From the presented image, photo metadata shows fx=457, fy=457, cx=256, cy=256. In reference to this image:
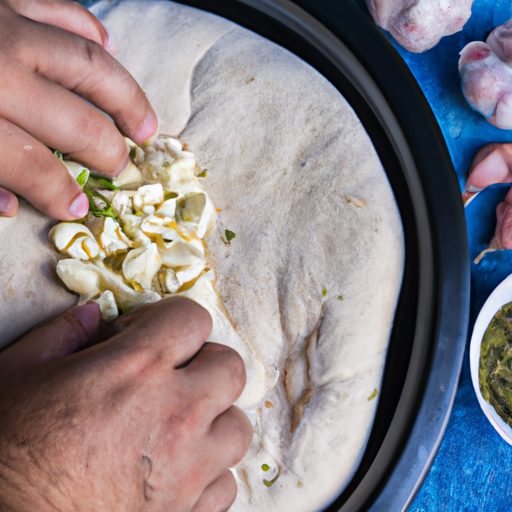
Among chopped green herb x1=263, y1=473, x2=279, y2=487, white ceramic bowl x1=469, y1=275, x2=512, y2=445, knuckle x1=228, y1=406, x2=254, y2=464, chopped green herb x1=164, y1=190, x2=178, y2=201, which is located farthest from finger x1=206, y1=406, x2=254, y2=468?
white ceramic bowl x1=469, y1=275, x2=512, y2=445

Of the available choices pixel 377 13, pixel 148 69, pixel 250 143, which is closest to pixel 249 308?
pixel 250 143

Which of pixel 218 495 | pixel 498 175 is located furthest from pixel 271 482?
pixel 498 175

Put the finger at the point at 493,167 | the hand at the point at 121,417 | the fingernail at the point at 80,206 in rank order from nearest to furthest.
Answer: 1. the hand at the point at 121,417
2. the fingernail at the point at 80,206
3. the finger at the point at 493,167

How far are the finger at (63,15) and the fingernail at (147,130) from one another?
10 centimetres

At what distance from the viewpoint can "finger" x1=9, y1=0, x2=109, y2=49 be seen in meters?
0.43

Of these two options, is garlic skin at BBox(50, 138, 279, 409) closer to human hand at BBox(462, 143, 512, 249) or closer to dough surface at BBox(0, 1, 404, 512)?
dough surface at BBox(0, 1, 404, 512)

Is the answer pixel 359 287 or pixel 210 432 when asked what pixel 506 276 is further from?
pixel 210 432

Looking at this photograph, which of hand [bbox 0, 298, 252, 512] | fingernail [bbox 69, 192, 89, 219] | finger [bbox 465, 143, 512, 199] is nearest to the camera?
hand [bbox 0, 298, 252, 512]

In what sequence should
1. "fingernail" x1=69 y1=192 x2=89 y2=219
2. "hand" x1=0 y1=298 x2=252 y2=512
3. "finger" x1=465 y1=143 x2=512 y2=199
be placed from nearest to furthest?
"hand" x1=0 y1=298 x2=252 y2=512, "fingernail" x1=69 y1=192 x2=89 y2=219, "finger" x1=465 y1=143 x2=512 y2=199

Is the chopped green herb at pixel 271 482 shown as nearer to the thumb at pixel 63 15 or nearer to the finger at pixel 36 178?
the finger at pixel 36 178

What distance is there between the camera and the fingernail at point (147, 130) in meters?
0.45

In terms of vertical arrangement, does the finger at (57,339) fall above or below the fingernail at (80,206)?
below

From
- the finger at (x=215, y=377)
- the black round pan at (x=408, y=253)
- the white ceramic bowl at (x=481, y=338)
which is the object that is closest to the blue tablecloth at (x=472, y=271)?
the white ceramic bowl at (x=481, y=338)

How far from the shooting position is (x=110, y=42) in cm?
49
